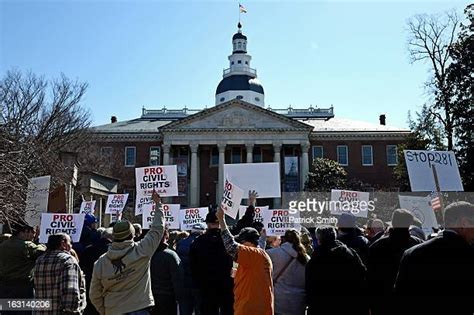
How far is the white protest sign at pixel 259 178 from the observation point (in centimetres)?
1089

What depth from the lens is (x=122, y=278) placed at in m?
5.32

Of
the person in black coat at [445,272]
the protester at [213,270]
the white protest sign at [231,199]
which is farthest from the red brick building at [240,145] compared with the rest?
the person in black coat at [445,272]

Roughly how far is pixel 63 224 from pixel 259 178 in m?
4.08

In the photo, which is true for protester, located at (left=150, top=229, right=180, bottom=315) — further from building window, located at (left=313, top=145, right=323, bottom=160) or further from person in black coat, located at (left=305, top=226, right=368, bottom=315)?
building window, located at (left=313, top=145, right=323, bottom=160)

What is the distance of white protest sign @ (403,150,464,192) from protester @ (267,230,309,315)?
13.7 feet

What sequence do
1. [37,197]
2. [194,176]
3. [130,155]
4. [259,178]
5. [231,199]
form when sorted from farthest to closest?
[130,155] → [194,176] → [259,178] → [37,197] → [231,199]

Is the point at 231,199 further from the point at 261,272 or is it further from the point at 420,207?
the point at 420,207

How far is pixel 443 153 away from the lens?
10359 millimetres

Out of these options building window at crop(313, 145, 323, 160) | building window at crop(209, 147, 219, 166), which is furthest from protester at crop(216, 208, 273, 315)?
building window at crop(209, 147, 219, 166)

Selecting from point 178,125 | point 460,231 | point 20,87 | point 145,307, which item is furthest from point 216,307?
point 178,125

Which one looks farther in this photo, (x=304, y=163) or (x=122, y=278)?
(x=304, y=163)

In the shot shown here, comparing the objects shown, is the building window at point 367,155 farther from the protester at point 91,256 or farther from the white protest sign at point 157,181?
the protester at point 91,256

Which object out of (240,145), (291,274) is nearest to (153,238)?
(291,274)

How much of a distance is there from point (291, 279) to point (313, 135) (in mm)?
53653
